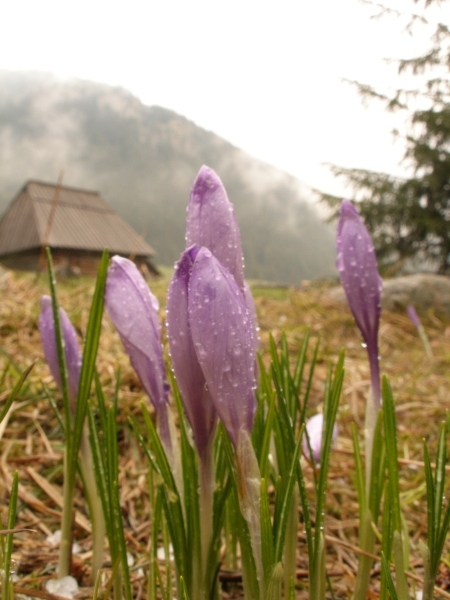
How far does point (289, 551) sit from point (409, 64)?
8.67 meters

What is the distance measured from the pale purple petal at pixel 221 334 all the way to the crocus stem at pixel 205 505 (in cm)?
8

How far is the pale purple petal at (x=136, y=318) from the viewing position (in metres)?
0.55

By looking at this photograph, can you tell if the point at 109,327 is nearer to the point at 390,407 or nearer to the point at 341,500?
the point at 341,500

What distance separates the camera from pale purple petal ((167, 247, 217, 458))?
427mm

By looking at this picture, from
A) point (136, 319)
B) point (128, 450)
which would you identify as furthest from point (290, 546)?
point (128, 450)

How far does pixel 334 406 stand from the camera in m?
0.57

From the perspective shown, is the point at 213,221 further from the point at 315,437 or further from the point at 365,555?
the point at 315,437

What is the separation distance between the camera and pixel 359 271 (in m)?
0.64

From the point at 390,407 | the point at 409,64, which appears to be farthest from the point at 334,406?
the point at 409,64

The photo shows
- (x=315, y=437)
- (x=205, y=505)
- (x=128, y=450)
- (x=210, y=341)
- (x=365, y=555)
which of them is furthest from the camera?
(x=128, y=450)

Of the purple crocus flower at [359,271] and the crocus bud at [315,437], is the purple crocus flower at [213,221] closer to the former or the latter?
the purple crocus flower at [359,271]

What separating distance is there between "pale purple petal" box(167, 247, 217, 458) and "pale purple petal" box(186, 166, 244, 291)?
0.17ft

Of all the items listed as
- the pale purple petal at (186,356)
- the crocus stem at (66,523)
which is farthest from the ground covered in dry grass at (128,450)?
the pale purple petal at (186,356)

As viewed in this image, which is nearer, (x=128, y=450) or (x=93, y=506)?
(x=93, y=506)
